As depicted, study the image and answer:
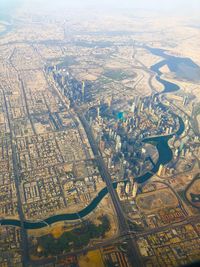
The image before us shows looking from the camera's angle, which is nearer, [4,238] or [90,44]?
[4,238]

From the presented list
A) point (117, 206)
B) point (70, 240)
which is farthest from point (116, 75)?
point (70, 240)

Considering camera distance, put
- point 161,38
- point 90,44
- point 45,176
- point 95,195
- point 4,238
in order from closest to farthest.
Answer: point 4,238 < point 95,195 < point 45,176 < point 90,44 < point 161,38

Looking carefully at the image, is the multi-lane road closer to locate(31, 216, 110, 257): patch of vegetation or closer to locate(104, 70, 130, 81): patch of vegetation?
locate(31, 216, 110, 257): patch of vegetation

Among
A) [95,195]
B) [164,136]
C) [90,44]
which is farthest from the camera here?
[90,44]

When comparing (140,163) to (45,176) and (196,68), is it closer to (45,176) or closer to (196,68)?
(45,176)

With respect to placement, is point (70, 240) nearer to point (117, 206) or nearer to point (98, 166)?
point (117, 206)

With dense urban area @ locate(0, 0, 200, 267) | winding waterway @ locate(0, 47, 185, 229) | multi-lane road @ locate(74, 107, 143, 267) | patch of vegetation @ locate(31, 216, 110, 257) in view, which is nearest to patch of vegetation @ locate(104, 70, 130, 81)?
dense urban area @ locate(0, 0, 200, 267)

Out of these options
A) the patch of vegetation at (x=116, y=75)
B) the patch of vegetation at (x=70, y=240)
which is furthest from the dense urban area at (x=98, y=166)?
the patch of vegetation at (x=116, y=75)

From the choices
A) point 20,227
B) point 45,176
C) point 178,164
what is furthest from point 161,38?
point 20,227

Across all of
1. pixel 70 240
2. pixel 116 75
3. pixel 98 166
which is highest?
pixel 116 75
